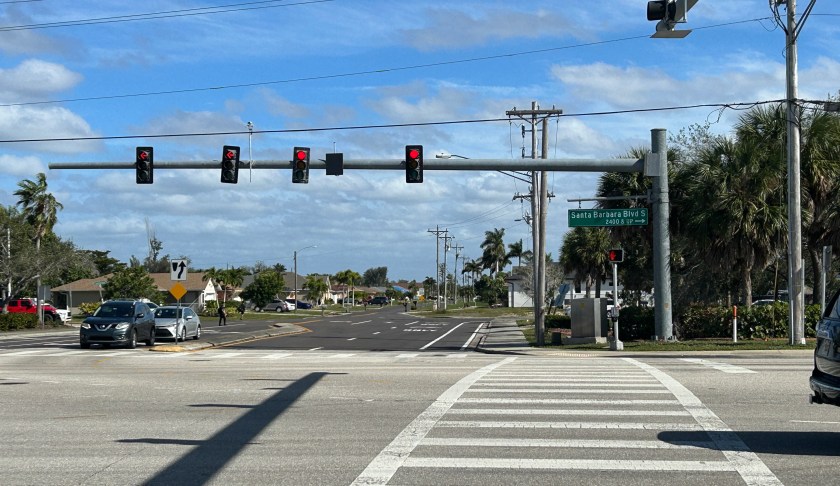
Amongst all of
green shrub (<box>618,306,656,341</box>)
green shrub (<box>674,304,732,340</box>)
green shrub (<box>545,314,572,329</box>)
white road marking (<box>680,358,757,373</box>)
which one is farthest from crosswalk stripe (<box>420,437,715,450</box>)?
green shrub (<box>545,314,572,329</box>)

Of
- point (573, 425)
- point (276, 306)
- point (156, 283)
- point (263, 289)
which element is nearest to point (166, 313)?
point (573, 425)

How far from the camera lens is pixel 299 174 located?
26.1 metres

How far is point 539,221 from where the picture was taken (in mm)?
35312

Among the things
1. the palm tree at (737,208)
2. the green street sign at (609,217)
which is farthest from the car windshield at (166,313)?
the palm tree at (737,208)

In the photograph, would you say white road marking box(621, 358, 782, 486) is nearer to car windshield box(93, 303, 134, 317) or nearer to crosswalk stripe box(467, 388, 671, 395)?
crosswalk stripe box(467, 388, 671, 395)

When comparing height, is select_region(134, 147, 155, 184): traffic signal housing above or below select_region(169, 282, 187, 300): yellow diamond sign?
above

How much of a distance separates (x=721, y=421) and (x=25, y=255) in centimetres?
5215

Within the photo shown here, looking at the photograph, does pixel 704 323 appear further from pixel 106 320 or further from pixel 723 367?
pixel 106 320

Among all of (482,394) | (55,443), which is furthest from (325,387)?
(55,443)

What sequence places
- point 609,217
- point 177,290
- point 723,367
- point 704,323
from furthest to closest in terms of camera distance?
point 704,323 < point 177,290 < point 609,217 < point 723,367

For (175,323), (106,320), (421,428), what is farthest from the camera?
(175,323)

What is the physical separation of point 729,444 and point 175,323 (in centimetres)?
2930

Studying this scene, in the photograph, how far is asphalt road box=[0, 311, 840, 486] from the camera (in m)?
8.45

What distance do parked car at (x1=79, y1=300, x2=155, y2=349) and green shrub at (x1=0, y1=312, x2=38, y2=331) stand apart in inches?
933
